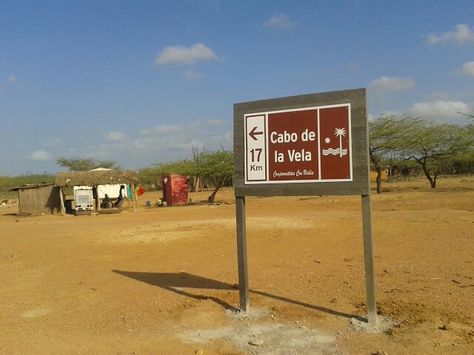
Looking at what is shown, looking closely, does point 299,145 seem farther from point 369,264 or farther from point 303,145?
point 369,264

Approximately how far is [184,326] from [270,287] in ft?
5.95

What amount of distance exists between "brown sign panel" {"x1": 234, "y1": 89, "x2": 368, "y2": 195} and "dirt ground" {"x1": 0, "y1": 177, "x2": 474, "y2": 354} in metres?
1.40

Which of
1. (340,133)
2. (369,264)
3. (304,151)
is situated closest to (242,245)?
(304,151)

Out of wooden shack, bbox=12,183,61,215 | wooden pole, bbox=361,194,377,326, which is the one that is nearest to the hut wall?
wooden shack, bbox=12,183,61,215

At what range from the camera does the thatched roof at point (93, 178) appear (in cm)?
2806

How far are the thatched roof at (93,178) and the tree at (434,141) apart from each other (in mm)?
17411

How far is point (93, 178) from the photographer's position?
28.7 metres

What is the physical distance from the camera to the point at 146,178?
56562 mm

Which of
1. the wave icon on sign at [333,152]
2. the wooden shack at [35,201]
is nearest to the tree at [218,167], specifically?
the wooden shack at [35,201]

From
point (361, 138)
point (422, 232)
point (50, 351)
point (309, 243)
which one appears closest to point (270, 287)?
point (361, 138)

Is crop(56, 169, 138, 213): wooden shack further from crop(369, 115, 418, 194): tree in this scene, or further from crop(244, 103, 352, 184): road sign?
crop(244, 103, 352, 184): road sign

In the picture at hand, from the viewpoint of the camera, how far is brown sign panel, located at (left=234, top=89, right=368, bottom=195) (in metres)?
5.19

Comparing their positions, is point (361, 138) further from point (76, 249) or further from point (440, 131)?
point (440, 131)

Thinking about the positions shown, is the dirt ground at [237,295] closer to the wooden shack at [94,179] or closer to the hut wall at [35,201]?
the wooden shack at [94,179]
